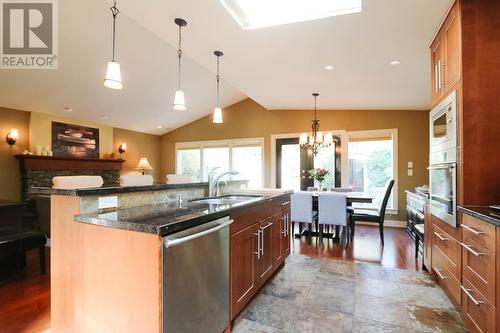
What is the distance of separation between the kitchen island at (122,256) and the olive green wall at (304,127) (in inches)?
176

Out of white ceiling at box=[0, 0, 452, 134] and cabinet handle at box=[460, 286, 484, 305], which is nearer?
cabinet handle at box=[460, 286, 484, 305]

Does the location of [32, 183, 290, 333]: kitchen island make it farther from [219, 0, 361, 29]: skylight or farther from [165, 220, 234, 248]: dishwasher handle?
[219, 0, 361, 29]: skylight

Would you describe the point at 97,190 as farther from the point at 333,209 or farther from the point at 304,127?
the point at 304,127

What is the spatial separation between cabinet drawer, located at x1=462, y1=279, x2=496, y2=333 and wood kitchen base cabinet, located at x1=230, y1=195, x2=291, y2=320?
5.12 ft

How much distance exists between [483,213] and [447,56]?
4.80 feet

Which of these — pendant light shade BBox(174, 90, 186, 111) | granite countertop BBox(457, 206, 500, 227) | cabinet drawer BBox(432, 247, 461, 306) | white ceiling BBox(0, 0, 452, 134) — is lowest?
cabinet drawer BBox(432, 247, 461, 306)

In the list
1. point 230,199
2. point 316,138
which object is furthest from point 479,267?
point 316,138

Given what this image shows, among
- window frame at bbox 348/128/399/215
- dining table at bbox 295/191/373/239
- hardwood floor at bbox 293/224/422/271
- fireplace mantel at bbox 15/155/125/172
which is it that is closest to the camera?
hardwood floor at bbox 293/224/422/271

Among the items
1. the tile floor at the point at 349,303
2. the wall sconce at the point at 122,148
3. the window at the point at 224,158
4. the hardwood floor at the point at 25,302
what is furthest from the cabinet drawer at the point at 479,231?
the wall sconce at the point at 122,148

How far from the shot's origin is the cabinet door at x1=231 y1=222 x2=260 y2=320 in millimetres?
1857

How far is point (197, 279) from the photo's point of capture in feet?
4.82

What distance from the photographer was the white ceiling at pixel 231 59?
2.42 m

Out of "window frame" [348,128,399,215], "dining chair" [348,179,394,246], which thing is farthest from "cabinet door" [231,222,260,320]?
"window frame" [348,128,399,215]

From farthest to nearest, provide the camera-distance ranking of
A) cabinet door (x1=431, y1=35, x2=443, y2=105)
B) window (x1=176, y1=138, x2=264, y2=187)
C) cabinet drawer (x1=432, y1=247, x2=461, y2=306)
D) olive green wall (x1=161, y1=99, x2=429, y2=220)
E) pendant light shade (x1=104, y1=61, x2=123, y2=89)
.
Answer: window (x1=176, y1=138, x2=264, y2=187)
olive green wall (x1=161, y1=99, x2=429, y2=220)
cabinet door (x1=431, y1=35, x2=443, y2=105)
cabinet drawer (x1=432, y1=247, x2=461, y2=306)
pendant light shade (x1=104, y1=61, x2=123, y2=89)
